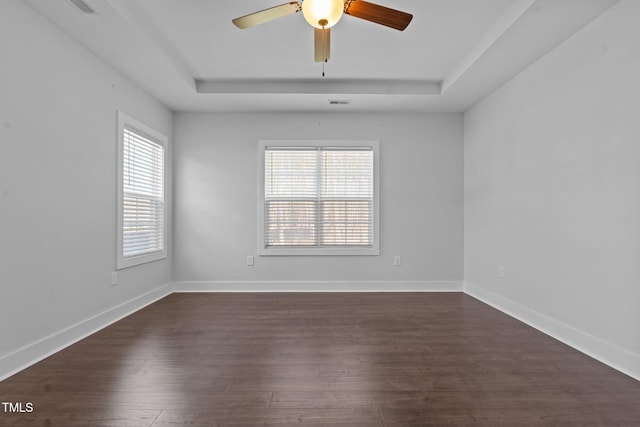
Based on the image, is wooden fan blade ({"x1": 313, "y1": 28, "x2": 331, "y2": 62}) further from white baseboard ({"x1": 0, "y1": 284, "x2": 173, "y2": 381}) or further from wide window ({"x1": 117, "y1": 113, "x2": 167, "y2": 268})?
white baseboard ({"x1": 0, "y1": 284, "x2": 173, "y2": 381})

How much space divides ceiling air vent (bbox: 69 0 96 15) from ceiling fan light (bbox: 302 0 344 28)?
1636mm

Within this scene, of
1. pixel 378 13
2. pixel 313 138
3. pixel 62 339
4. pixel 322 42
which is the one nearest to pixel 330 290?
pixel 313 138

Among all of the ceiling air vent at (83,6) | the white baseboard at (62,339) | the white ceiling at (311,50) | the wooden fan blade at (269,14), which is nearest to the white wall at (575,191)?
the white ceiling at (311,50)

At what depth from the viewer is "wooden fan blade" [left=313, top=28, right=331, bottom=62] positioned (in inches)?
93.5

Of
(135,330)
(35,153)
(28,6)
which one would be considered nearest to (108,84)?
(28,6)

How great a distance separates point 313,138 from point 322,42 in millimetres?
2430

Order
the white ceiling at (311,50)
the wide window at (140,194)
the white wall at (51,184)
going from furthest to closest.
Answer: the wide window at (140,194) < the white ceiling at (311,50) < the white wall at (51,184)

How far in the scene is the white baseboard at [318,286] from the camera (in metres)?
4.82

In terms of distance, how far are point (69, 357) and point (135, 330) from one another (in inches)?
26.0

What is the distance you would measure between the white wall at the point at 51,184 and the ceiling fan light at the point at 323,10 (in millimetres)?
2064

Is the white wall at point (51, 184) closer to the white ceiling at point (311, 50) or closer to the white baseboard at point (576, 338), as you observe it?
the white ceiling at point (311, 50)

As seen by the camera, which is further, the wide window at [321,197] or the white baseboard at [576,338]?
the wide window at [321,197]

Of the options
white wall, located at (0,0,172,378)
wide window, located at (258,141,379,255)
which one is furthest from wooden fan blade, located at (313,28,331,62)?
wide window, located at (258,141,379,255)

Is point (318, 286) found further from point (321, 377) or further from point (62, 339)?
point (62, 339)
